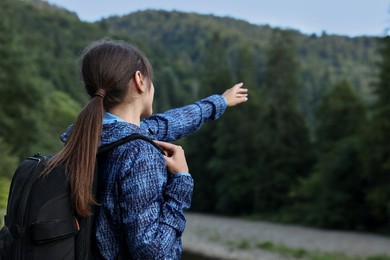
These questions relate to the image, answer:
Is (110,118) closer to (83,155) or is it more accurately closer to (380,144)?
(83,155)

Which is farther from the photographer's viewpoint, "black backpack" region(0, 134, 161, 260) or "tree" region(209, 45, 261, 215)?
"tree" region(209, 45, 261, 215)

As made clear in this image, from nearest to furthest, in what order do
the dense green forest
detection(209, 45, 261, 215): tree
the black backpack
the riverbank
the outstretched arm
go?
1. the black backpack
2. the outstretched arm
3. the riverbank
4. the dense green forest
5. detection(209, 45, 261, 215): tree

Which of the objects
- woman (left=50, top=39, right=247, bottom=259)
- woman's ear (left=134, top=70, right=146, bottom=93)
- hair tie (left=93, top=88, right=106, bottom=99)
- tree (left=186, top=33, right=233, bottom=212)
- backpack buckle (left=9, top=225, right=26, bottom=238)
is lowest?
tree (left=186, top=33, right=233, bottom=212)

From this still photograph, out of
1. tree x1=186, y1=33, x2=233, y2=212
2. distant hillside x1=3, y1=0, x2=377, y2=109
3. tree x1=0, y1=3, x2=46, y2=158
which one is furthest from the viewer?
distant hillside x1=3, y1=0, x2=377, y2=109

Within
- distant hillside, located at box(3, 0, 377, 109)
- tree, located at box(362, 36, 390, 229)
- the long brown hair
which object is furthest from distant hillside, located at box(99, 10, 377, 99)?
the long brown hair

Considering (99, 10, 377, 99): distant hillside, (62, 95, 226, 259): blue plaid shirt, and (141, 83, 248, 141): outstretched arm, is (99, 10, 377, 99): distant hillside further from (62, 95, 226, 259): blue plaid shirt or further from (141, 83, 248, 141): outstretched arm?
(62, 95, 226, 259): blue plaid shirt

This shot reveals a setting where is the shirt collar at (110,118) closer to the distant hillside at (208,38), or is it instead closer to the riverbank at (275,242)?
the riverbank at (275,242)

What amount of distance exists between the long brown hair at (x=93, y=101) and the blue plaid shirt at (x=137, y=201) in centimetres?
7


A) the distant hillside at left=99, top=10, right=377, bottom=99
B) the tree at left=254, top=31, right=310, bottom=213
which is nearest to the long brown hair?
the tree at left=254, top=31, right=310, bottom=213

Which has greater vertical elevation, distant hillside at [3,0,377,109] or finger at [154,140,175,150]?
finger at [154,140,175,150]

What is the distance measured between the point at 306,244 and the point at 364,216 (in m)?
7.10

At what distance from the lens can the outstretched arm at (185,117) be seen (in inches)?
104

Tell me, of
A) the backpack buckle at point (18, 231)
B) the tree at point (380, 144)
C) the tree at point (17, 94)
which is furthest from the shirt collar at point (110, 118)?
the tree at point (380, 144)

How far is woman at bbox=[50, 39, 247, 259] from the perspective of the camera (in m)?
1.89
